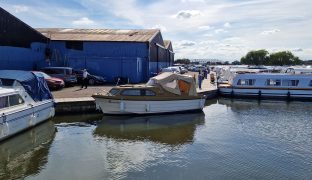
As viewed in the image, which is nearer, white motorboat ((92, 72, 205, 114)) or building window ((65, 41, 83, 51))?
white motorboat ((92, 72, 205, 114))

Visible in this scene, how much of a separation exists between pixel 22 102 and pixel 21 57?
1410 cm

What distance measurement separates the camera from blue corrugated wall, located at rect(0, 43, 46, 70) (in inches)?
1094

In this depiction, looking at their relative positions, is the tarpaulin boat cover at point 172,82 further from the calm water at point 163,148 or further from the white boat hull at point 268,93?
the white boat hull at point 268,93

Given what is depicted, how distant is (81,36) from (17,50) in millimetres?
9329

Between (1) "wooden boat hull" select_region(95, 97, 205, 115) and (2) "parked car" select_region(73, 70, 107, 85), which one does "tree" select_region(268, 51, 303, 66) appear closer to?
(2) "parked car" select_region(73, 70, 107, 85)

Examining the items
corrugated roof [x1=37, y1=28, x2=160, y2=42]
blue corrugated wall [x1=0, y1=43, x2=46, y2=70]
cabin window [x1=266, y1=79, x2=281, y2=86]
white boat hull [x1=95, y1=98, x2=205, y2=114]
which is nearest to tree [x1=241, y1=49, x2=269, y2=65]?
corrugated roof [x1=37, y1=28, x2=160, y2=42]

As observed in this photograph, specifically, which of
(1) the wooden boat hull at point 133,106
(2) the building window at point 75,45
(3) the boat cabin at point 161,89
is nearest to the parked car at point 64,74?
(2) the building window at point 75,45

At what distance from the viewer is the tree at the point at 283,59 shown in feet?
448

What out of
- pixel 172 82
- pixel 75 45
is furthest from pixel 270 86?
pixel 75 45

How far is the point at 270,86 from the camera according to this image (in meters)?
32.8

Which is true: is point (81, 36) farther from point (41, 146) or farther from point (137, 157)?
point (137, 157)

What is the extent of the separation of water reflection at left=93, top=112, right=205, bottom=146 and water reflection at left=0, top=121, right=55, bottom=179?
265 centimetres

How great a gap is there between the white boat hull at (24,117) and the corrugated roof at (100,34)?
17.5 metres

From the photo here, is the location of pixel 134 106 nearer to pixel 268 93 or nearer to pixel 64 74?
pixel 64 74
